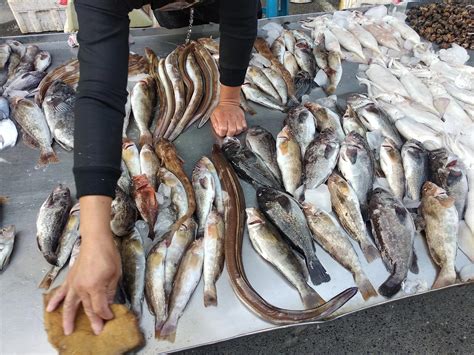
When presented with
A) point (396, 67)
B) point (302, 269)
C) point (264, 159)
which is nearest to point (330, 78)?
point (396, 67)

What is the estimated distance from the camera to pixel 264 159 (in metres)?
2.54

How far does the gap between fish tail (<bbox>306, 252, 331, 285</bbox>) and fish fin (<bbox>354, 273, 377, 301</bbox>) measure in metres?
0.15

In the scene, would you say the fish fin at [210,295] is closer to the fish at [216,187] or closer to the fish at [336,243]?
the fish at [216,187]

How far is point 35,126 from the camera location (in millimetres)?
2582

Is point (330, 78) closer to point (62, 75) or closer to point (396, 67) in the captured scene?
point (396, 67)

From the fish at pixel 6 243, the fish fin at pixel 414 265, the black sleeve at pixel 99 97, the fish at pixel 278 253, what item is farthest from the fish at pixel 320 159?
the fish at pixel 6 243

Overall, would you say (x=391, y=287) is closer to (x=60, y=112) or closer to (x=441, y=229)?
(x=441, y=229)

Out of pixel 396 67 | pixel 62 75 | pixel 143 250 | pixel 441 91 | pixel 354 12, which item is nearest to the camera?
pixel 143 250

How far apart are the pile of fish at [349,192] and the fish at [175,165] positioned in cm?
32

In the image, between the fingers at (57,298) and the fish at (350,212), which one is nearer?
the fingers at (57,298)

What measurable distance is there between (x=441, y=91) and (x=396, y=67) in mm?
481

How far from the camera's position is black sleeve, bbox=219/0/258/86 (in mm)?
2328

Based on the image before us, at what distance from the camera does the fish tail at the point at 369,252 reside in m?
2.07

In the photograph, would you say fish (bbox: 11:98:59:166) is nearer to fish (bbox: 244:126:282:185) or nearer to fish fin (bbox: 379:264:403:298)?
fish (bbox: 244:126:282:185)
